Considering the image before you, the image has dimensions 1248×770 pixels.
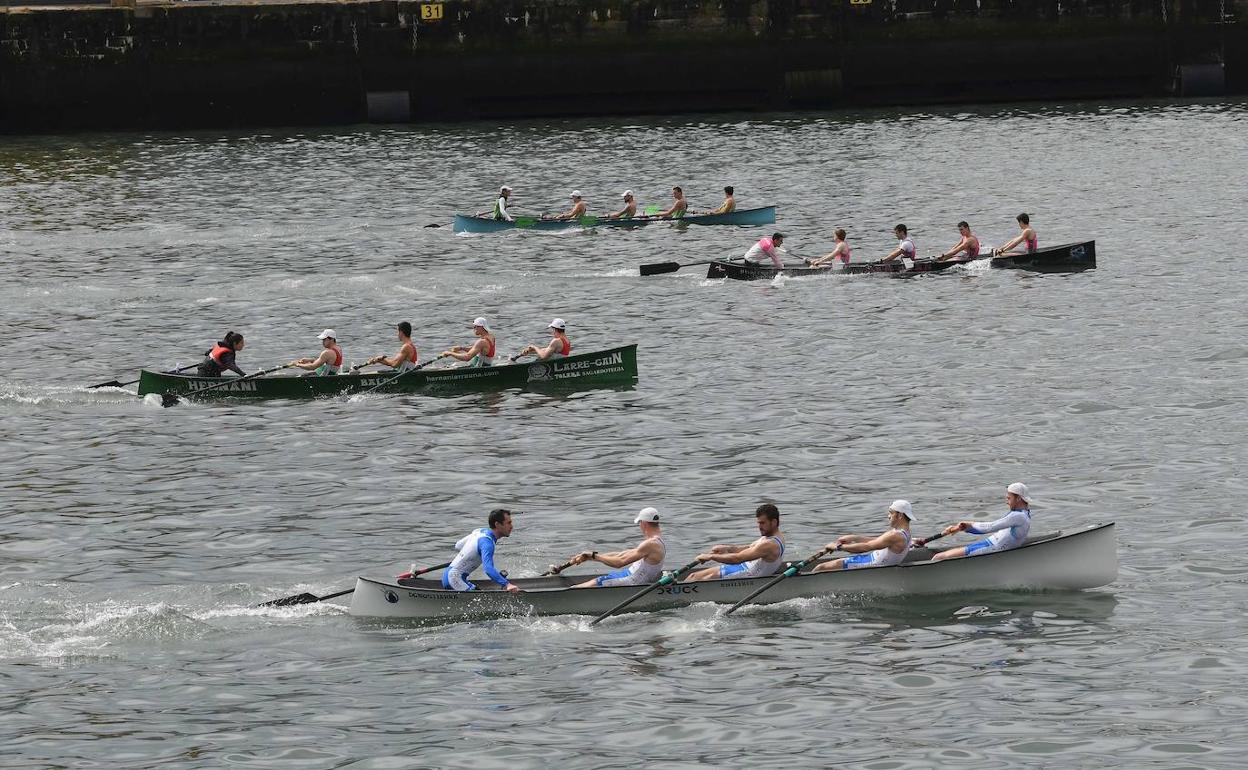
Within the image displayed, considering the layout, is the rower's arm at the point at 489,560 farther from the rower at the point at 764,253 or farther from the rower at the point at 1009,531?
the rower at the point at 764,253

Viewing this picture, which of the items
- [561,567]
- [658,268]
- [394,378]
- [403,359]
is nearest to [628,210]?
[658,268]

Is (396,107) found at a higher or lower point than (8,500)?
higher

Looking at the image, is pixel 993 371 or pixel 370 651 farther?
pixel 993 371

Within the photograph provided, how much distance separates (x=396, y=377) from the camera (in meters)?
39.2

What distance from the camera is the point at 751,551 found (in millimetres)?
25344

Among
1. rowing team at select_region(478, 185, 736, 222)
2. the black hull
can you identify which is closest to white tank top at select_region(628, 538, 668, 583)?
the black hull

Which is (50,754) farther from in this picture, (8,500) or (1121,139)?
(1121,139)

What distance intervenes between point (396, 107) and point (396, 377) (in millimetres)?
49589

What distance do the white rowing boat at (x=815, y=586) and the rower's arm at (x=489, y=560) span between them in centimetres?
18

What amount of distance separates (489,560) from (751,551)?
3962 mm

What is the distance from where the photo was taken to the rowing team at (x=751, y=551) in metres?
25.2

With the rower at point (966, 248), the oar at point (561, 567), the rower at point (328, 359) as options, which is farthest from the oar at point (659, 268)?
the oar at point (561, 567)

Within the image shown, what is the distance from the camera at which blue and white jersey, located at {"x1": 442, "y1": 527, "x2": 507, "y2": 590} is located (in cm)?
2512

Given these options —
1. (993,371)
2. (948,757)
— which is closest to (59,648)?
(948,757)
